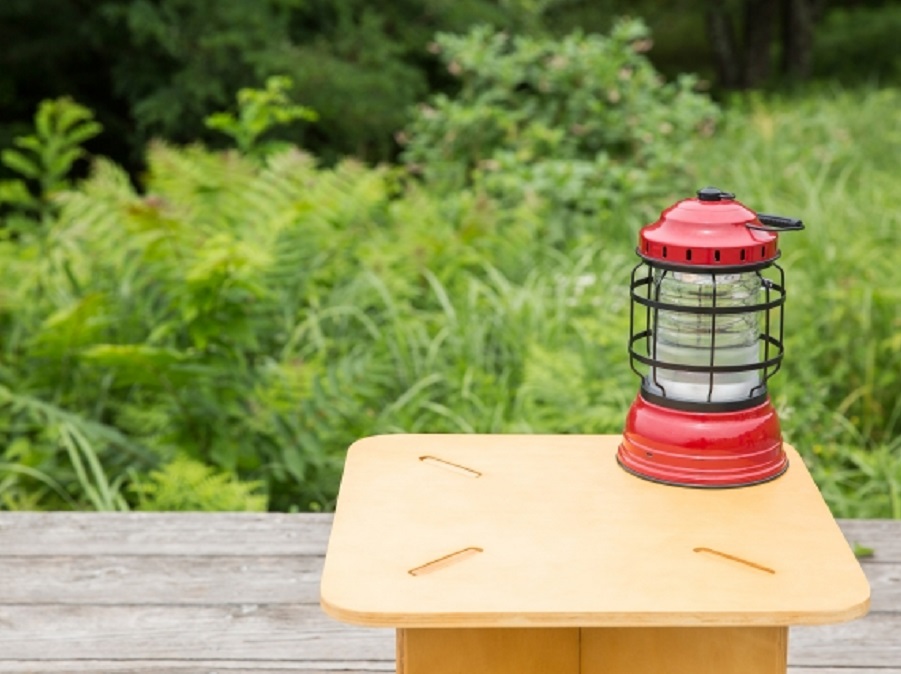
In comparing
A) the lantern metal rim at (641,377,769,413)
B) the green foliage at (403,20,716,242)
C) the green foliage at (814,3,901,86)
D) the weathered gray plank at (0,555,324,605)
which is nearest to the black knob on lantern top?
the lantern metal rim at (641,377,769,413)

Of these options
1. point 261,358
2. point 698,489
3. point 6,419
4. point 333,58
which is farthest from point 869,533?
point 333,58

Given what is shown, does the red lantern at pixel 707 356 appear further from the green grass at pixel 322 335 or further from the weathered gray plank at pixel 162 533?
the green grass at pixel 322 335

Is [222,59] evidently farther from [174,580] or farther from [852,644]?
[852,644]

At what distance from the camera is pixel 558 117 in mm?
7520

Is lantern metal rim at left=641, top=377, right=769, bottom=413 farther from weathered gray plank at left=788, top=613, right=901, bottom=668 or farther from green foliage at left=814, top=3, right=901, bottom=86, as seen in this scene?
green foliage at left=814, top=3, right=901, bottom=86

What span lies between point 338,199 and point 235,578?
2673 mm

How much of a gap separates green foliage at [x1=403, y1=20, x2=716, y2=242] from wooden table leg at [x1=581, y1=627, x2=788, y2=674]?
4682mm

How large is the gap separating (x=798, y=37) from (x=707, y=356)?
1454 centimetres

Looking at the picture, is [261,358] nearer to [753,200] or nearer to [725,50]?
[753,200]

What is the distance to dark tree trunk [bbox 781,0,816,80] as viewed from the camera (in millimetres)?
15805

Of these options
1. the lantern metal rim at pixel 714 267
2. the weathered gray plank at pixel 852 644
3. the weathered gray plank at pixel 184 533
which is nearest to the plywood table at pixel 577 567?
the lantern metal rim at pixel 714 267

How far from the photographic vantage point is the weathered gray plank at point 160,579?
318 cm

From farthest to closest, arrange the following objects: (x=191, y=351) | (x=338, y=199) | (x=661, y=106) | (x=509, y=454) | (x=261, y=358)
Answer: (x=661, y=106)
(x=338, y=199)
(x=261, y=358)
(x=191, y=351)
(x=509, y=454)

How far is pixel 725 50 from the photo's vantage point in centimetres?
1603
